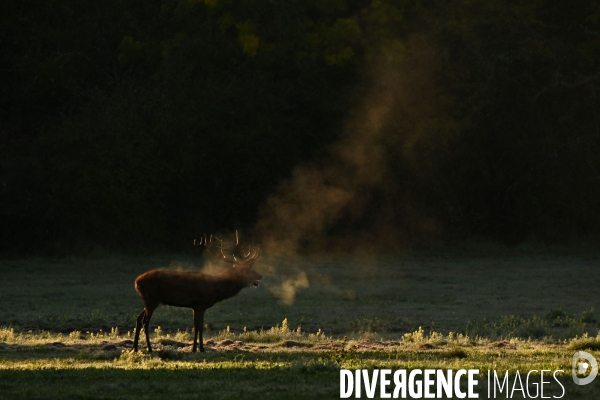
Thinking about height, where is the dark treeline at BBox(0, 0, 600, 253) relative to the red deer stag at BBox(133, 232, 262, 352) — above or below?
above

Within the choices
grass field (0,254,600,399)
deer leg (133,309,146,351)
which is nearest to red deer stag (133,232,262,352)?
deer leg (133,309,146,351)

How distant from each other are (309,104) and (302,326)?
755 inches

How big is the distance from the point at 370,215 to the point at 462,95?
5551 mm

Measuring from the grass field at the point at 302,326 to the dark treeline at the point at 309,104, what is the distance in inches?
122

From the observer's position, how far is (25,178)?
120 feet

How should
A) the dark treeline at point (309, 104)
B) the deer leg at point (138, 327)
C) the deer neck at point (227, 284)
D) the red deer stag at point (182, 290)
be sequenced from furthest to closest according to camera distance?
1. the dark treeline at point (309, 104)
2. the deer neck at point (227, 284)
3. the red deer stag at point (182, 290)
4. the deer leg at point (138, 327)

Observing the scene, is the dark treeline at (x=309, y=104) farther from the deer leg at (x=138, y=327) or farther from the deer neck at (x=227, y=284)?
the deer leg at (x=138, y=327)

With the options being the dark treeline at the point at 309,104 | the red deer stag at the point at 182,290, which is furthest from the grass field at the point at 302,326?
the dark treeline at the point at 309,104

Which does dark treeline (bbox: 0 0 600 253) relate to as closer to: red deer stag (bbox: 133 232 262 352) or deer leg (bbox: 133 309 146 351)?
red deer stag (bbox: 133 232 262 352)

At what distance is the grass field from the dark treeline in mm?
3090

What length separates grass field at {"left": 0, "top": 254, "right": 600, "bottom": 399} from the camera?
1198 cm

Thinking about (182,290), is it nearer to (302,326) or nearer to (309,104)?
(302,326)

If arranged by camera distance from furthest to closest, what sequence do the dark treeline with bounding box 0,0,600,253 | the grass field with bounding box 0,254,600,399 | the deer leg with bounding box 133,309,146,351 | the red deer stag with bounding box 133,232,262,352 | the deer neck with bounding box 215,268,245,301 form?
the dark treeline with bounding box 0,0,600,253
the deer neck with bounding box 215,268,245,301
the red deer stag with bounding box 133,232,262,352
the deer leg with bounding box 133,309,146,351
the grass field with bounding box 0,254,600,399

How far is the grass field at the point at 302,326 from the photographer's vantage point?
12.0 m
